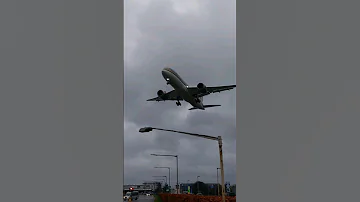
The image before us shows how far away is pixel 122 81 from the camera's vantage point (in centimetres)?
467

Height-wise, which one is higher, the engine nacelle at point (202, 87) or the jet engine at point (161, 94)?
the engine nacelle at point (202, 87)

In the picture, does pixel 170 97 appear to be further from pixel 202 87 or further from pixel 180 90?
pixel 202 87

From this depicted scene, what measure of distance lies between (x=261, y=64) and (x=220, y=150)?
443cm

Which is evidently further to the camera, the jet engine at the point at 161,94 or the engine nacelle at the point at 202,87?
the jet engine at the point at 161,94

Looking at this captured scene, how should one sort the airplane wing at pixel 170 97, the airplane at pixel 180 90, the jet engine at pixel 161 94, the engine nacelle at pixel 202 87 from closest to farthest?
the engine nacelle at pixel 202 87
the jet engine at pixel 161 94
the airplane at pixel 180 90
the airplane wing at pixel 170 97

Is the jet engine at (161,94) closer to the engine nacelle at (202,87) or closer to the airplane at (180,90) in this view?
the airplane at (180,90)

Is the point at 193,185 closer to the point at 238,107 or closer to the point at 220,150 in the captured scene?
the point at 220,150

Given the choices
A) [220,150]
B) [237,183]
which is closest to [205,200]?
[220,150]

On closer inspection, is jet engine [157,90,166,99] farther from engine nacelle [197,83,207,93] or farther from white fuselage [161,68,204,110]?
engine nacelle [197,83,207,93]

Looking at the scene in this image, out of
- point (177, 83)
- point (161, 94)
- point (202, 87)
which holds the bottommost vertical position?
point (161, 94)

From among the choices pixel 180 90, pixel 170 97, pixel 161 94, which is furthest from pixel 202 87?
pixel 170 97

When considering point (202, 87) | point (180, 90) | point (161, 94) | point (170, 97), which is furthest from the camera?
point (170, 97)

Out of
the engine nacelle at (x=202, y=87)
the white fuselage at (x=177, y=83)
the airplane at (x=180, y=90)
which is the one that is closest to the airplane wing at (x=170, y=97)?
the airplane at (x=180, y=90)

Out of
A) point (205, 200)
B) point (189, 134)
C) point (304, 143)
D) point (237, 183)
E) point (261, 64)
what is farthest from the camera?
point (205, 200)
